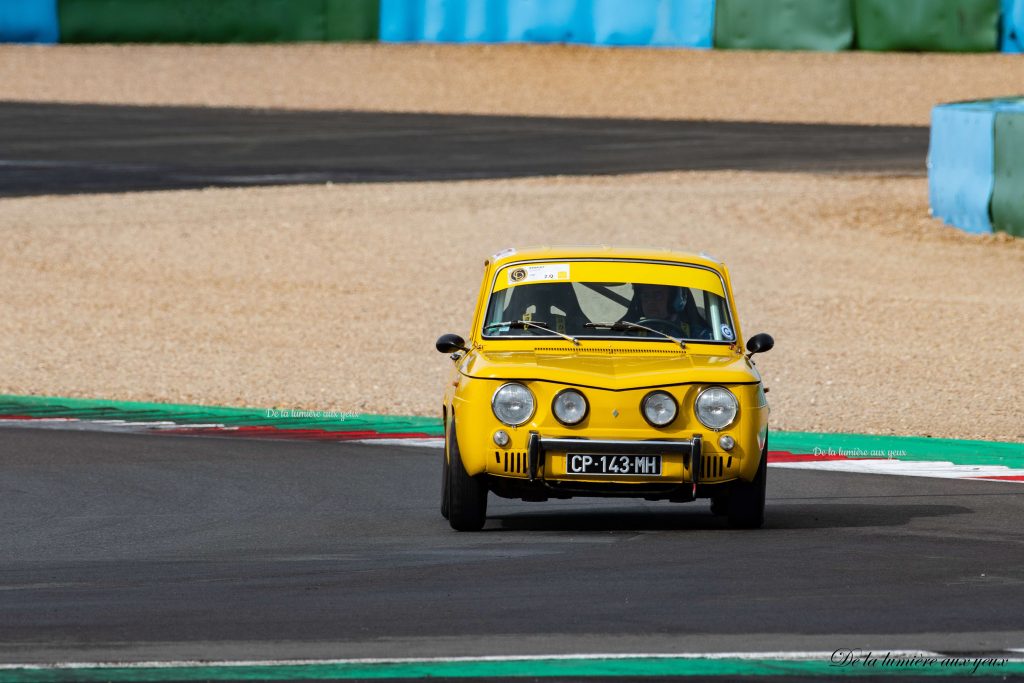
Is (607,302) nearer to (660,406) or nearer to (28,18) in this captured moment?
(660,406)

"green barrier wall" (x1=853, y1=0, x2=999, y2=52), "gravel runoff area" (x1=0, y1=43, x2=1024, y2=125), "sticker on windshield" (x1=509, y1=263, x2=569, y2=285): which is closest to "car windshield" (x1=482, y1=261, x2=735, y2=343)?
"sticker on windshield" (x1=509, y1=263, x2=569, y2=285)

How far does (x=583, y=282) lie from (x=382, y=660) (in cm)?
337

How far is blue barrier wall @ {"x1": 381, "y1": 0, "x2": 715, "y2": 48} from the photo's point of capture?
35.8m

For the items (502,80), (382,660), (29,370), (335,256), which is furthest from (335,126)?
(382,660)

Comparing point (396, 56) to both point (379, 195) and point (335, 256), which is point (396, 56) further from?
point (335, 256)

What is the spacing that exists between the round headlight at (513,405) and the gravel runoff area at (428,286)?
4665mm

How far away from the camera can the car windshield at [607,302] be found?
918 cm

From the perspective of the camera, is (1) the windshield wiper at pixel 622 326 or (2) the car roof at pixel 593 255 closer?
(1) the windshield wiper at pixel 622 326

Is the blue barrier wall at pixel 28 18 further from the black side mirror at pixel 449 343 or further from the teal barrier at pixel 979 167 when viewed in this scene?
the black side mirror at pixel 449 343

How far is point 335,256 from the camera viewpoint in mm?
20547

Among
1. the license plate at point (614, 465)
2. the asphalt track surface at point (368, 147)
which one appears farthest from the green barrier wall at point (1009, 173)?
the license plate at point (614, 465)

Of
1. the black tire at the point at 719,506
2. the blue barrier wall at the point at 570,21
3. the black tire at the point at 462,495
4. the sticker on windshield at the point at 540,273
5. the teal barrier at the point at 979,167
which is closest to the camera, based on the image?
the black tire at the point at 462,495

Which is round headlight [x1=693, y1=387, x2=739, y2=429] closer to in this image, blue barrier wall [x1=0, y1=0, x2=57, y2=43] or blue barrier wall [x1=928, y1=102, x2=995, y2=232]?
blue barrier wall [x1=928, y1=102, x2=995, y2=232]

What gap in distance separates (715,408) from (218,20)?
3101 centimetres
